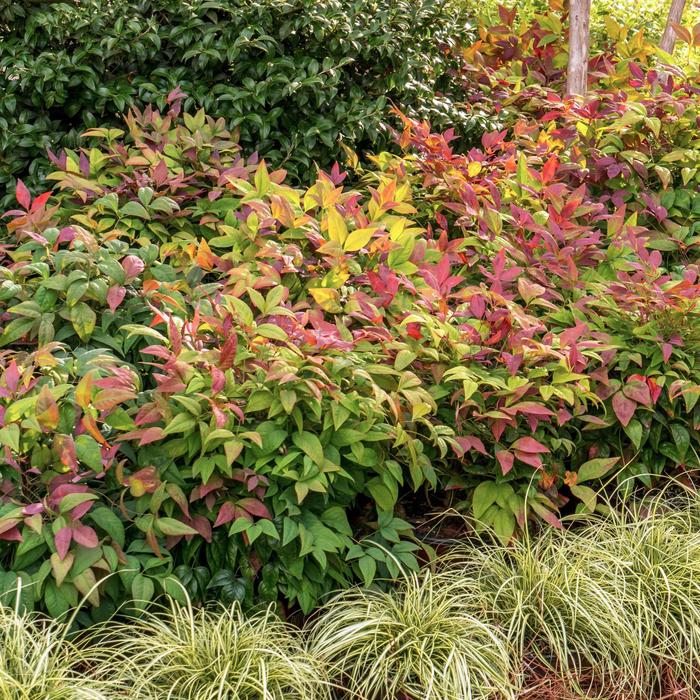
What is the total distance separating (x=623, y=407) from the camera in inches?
125

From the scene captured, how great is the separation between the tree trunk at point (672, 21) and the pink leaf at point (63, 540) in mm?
4575

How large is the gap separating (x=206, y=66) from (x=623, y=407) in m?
2.55

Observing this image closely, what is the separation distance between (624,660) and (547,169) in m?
2.22

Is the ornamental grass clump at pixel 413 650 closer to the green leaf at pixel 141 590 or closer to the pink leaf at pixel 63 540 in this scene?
the green leaf at pixel 141 590

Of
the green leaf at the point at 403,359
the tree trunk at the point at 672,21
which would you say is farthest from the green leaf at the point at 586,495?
the tree trunk at the point at 672,21

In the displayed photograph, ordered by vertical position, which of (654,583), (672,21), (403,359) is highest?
(672,21)

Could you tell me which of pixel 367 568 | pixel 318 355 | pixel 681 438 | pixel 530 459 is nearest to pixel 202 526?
pixel 367 568

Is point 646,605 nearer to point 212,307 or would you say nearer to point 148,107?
point 212,307

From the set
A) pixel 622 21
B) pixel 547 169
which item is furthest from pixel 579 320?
pixel 622 21

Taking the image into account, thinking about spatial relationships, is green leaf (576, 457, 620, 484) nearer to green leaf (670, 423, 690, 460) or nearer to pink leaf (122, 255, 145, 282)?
green leaf (670, 423, 690, 460)

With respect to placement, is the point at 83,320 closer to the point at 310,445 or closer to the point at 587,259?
the point at 310,445

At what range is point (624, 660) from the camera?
102 inches

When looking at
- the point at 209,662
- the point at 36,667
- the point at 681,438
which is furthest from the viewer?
the point at 681,438

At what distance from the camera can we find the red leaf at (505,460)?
2.88 meters
